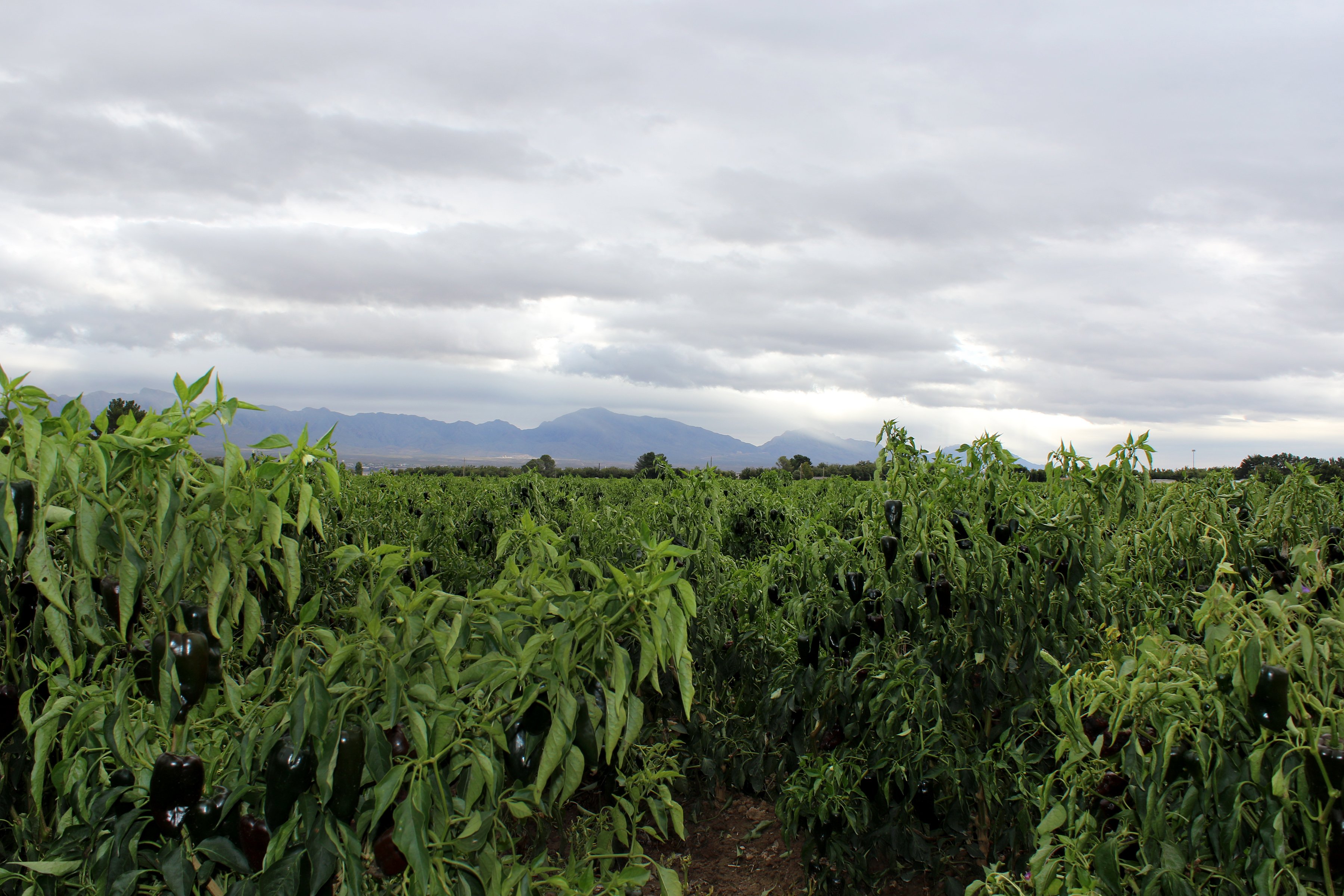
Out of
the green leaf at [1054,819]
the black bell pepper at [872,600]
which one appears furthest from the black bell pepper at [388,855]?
the black bell pepper at [872,600]

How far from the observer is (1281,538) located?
4051mm

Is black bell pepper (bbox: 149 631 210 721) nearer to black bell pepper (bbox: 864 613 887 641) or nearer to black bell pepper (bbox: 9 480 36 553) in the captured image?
black bell pepper (bbox: 9 480 36 553)

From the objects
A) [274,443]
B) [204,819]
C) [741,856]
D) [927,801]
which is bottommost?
[741,856]

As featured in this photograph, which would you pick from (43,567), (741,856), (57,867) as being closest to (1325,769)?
(43,567)

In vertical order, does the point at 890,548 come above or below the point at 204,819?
above

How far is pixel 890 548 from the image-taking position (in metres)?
3.18

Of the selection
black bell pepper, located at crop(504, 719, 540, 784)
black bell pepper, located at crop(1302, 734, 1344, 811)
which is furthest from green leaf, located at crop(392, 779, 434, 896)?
black bell pepper, located at crop(1302, 734, 1344, 811)

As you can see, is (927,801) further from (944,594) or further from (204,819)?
(204,819)

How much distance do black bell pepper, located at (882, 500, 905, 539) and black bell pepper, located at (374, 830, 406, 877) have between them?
224 centimetres

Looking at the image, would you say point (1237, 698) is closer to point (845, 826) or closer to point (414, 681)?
point (414, 681)

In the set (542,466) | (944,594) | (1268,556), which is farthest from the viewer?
(542,466)

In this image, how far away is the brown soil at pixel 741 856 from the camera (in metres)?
3.92

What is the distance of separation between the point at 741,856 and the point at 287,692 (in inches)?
137

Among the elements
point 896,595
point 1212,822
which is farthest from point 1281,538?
point 1212,822
